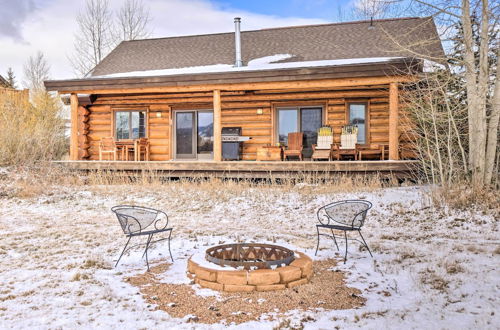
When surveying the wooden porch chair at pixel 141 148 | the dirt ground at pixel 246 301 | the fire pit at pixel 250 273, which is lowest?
the dirt ground at pixel 246 301

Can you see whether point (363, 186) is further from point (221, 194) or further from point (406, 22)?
point (406, 22)

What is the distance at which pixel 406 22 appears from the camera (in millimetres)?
14781

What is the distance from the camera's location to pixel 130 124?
45.6 ft

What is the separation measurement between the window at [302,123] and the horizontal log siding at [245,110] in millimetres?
290

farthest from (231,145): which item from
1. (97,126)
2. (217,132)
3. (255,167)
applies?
(97,126)

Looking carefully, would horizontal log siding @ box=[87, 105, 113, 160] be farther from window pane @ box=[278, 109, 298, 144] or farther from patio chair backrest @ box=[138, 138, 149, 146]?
window pane @ box=[278, 109, 298, 144]

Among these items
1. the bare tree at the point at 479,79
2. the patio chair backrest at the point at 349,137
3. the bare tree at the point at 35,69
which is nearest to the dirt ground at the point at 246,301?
the bare tree at the point at 479,79

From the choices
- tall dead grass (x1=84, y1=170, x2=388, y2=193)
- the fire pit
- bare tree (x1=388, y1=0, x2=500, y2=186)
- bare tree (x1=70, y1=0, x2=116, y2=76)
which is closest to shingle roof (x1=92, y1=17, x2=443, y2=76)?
bare tree (x1=388, y1=0, x2=500, y2=186)

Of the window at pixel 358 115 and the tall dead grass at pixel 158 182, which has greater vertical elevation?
the window at pixel 358 115

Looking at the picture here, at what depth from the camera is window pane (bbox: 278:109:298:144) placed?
12820mm

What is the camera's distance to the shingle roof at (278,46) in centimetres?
1371

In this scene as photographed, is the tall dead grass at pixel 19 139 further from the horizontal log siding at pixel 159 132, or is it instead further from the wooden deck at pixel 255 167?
the horizontal log siding at pixel 159 132

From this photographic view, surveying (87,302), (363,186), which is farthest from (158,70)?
(87,302)

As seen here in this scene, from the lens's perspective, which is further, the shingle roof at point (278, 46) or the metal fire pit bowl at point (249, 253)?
the shingle roof at point (278, 46)
